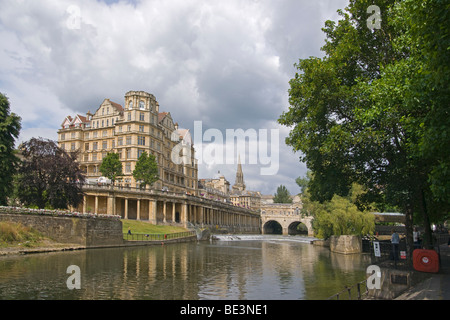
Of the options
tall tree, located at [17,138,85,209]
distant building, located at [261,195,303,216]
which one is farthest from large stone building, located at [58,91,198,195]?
distant building, located at [261,195,303,216]

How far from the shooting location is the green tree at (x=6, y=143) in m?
43.6

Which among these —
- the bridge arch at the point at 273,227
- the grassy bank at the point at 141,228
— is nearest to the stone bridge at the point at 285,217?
the bridge arch at the point at 273,227

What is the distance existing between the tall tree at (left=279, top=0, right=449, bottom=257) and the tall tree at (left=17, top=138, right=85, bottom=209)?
3156 cm

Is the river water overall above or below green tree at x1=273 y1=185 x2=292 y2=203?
below

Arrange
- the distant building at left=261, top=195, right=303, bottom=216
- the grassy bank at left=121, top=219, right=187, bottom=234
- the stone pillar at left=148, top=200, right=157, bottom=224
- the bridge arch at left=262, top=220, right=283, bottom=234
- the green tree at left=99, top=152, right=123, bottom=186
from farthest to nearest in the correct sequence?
1. the bridge arch at left=262, top=220, right=283, bottom=234
2. the distant building at left=261, top=195, right=303, bottom=216
3. the stone pillar at left=148, top=200, right=157, bottom=224
4. the green tree at left=99, top=152, right=123, bottom=186
5. the grassy bank at left=121, top=219, right=187, bottom=234

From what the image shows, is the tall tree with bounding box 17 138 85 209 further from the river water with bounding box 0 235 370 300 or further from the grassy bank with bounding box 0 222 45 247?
the river water with bounding box 0 235 370 300

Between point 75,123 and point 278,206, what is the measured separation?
→ 8644 centimetres

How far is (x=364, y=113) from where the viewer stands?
21.1 m

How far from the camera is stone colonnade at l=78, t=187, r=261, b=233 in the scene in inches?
2598

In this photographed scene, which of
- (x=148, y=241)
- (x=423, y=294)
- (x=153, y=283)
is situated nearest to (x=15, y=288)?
(x=153, y=283)

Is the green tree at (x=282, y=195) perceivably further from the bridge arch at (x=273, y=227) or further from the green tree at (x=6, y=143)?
the green tree at (x=6, y=143)

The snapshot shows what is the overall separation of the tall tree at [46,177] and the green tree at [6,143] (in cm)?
190

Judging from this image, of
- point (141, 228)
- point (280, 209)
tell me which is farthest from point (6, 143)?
point (280, 209)
